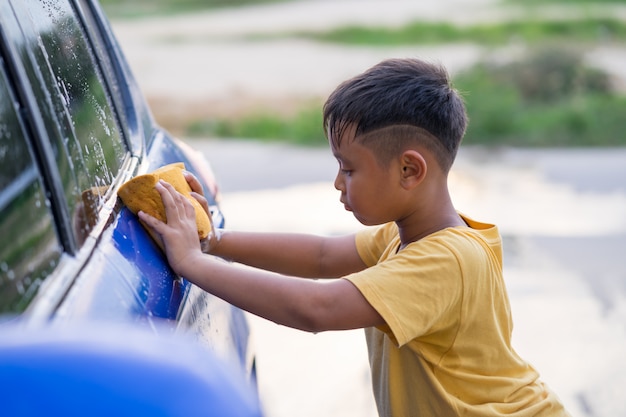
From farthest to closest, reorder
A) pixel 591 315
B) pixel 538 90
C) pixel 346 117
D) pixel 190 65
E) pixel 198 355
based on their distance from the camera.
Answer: pixel 190 65 < pixel 538 90 < pixel 591 315 < pixel 346 117 < pixel 198 355

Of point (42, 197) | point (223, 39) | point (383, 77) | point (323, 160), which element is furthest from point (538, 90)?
point (42, 197)

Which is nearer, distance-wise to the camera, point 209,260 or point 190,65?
point 209,260

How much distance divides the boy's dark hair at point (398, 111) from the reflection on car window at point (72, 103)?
546 mm

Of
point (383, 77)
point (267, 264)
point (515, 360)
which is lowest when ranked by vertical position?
point (515, 360)

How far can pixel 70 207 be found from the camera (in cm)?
169

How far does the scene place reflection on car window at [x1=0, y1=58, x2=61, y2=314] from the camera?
1394 millimetres

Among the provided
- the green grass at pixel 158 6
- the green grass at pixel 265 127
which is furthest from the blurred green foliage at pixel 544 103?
the green grass at pixel 158 6

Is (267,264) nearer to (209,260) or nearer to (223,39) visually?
(209,260)

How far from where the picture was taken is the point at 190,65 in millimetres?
15242

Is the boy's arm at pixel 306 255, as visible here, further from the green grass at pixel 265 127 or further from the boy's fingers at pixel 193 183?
the green grass at pixel 265 127

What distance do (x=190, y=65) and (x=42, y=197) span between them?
13.9m

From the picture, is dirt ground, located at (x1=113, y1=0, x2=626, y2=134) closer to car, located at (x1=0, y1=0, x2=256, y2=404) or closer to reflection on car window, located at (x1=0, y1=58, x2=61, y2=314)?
car, located at (x1=0, y1=0, x2=256, y2=404)

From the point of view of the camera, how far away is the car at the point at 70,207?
57.8 inches

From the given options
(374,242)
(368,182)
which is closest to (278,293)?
(368,182)
